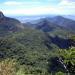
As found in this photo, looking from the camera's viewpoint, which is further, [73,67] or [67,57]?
[73,67]

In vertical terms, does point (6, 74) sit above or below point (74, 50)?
below

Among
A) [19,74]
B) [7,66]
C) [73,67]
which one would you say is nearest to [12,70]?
[7,66]

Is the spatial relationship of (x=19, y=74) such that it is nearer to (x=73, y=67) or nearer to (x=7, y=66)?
(x=7, y=66)

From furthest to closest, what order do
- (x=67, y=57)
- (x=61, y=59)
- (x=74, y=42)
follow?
(x=74, y=42)
(x=61, y=59)
(x=67, y=57)

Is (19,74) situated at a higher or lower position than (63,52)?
lower

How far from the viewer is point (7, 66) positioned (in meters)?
23.8

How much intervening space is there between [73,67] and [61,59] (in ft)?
4.81

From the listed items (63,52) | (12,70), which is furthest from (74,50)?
(12,70)

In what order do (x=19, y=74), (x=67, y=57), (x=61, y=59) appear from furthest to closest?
1. (x=19, y=74)
2. (x=61, y=59)
3. (x=67, y=57)

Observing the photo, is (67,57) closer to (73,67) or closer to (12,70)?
(73,67)

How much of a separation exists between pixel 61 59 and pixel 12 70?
170 inches

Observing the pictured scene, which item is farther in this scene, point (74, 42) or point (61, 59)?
point (74, 42)

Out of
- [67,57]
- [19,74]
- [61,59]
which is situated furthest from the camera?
[19,74]

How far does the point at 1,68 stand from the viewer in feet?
76.7
